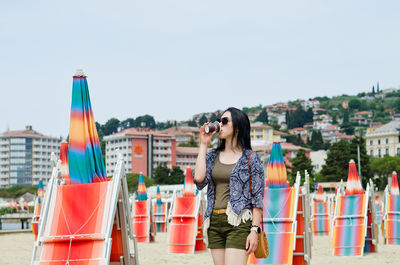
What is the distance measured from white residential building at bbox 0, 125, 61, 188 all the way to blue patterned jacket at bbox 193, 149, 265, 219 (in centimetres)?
15118

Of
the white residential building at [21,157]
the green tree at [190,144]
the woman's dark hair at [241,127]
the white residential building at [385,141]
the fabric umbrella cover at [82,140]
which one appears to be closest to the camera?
the woman's dark hair at [241,127]

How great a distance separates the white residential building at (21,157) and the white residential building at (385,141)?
76988mm

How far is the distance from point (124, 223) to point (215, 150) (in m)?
2.32

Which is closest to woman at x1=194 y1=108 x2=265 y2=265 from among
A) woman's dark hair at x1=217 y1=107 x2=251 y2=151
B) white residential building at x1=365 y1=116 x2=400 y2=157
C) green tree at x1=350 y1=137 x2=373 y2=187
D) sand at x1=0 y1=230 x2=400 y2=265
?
woman's dark hair at x1=217 y1=107 x2=251 y2=151

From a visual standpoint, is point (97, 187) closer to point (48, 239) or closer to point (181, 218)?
point (48, 239)

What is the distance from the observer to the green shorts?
3669mm

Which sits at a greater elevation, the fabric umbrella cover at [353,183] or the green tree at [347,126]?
the green tree at [347,126]

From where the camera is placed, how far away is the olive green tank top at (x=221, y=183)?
12.4 feet

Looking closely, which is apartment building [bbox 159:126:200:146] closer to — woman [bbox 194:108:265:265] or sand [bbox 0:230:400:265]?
sand [bbox 0:230:400:265]

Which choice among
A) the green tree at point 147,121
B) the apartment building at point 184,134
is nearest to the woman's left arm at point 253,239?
the apartment building at point 184,134

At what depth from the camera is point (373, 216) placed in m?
13.4

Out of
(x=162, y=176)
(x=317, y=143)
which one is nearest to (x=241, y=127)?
(x=162, y=176)

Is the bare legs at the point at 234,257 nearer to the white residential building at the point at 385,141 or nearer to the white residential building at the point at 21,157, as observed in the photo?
the white residential building at the point at 385,141

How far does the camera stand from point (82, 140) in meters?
6.15
